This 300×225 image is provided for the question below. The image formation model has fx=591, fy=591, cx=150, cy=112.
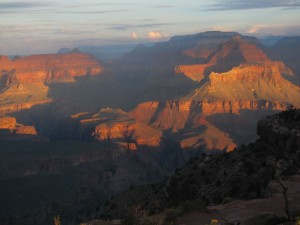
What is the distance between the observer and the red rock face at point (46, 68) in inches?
6939

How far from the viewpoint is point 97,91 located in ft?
560

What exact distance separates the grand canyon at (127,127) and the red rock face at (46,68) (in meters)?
0.37

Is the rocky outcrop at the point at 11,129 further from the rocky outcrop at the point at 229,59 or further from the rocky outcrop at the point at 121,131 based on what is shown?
the rocky outcrop at the point at 229,59

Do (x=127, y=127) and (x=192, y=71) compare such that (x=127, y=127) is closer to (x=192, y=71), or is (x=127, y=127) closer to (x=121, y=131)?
(x=121, y=131)

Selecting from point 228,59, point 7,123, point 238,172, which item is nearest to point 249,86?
point 228,59

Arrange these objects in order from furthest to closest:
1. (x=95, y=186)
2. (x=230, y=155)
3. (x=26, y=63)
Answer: (x=26, y=63) → (x=95, y=186) → (x=230, y=155)

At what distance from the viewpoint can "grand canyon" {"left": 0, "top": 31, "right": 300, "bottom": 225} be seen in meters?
30.6

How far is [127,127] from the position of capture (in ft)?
347

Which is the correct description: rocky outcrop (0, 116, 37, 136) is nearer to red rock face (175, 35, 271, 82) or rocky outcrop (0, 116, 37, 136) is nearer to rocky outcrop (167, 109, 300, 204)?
red rock face (175, 35, 271, 82)

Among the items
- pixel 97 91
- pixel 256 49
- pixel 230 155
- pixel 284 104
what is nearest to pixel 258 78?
pixel 284 104

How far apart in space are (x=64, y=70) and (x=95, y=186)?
4727 inches

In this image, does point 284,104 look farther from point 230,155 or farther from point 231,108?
point 230,155

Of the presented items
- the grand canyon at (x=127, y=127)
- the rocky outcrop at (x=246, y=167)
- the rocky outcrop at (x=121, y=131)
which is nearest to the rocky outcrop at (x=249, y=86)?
the grand canyon at (x=127, y=127)

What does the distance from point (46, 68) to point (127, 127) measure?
88395 millimetres
